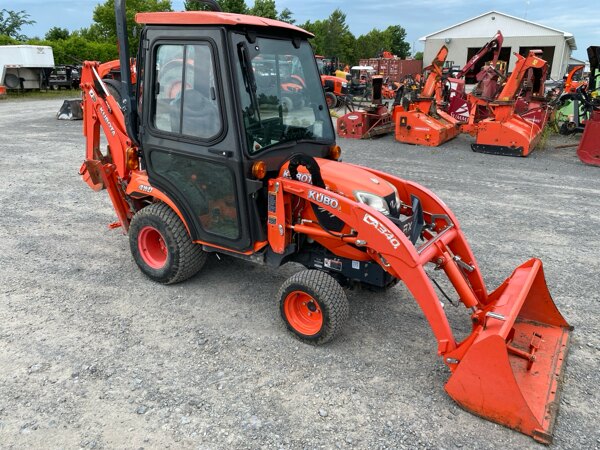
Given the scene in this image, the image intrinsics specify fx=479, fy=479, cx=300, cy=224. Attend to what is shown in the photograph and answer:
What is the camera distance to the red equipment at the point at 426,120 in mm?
11477

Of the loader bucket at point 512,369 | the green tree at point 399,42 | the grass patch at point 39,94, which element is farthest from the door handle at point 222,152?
the green tree at point 399,42

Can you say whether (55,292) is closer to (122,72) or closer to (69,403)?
(69,403)

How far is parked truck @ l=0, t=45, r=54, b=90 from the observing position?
836 inches

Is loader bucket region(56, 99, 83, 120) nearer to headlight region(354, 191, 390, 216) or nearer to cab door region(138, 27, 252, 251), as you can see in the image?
cab door region(138, 27, 252, 251)

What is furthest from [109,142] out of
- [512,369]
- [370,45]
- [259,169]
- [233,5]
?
[370,45]

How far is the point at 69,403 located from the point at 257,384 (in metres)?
1.13

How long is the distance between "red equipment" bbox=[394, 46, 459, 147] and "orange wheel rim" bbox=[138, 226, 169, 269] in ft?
28.0

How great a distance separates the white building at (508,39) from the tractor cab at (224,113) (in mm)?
35970

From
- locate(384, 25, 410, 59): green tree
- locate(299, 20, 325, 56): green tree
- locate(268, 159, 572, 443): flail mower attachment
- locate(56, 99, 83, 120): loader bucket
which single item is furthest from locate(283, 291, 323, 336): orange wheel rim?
locate(384, 25, 410, 59): green tree

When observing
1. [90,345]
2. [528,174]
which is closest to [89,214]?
[90,345]

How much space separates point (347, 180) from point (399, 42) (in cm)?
8103

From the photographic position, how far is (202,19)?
131 inches

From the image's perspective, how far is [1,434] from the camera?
8.71ft

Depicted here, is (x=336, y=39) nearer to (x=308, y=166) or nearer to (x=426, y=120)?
(x=426, y=120)
